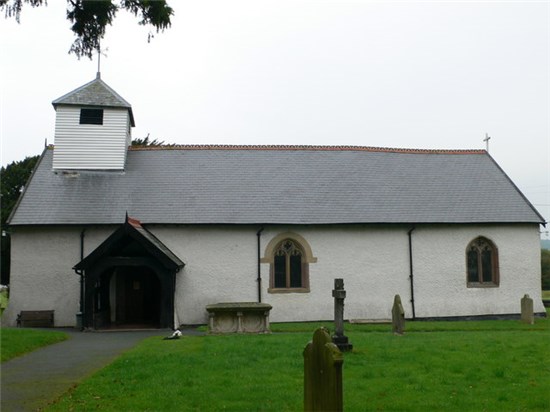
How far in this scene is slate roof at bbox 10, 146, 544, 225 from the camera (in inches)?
926

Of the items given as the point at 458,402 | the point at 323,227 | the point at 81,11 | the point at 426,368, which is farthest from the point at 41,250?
the point at 458,402

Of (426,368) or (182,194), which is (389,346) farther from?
(182,194)

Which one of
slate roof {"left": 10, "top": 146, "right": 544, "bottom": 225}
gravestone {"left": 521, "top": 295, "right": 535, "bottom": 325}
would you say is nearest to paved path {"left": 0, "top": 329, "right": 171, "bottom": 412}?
slate roof {"left": 10, "top": 146, "right": 544, "bottom": 225}

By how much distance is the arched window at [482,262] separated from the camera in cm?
2485

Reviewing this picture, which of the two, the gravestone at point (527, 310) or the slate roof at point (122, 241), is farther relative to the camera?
the gravestone at point (527, 310)

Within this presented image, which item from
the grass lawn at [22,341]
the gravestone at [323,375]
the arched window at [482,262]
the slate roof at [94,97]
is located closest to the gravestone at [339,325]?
the grass lawn at [22,341]

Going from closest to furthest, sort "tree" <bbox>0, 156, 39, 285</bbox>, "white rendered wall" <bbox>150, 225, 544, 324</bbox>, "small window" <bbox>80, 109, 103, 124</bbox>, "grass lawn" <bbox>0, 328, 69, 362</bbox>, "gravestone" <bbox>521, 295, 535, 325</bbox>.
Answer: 1. "grass lawn" <bbox>0, 328, 69, 362</bbox>
2. "gravestone" <bbox>521, 295, 535, 325</bbox>
3. "white rendered wall" <bbox>150, 225, 544, 324</bbox>
4. "small window" <bbox>80, 109, 103, 124</bbox>
5. "tree" <bbox>0, 156, 39, 285</bbox>

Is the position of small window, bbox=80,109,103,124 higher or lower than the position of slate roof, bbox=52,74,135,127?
lower

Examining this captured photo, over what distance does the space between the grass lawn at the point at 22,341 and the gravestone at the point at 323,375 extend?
376 inches

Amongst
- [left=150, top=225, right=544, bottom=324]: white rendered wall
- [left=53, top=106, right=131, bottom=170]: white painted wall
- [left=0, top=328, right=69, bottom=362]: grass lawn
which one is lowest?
[left=0, top=328, right=69, bottom=362]: grass lawn

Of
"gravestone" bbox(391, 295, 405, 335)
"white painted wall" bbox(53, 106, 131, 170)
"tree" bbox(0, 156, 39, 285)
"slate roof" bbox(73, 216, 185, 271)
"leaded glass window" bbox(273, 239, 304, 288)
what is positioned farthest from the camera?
"tree" bbox(0, 156, 39, 285)

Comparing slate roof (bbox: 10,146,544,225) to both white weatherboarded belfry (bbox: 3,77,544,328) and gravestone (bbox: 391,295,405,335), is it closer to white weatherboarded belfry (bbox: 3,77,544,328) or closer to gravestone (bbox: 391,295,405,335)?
white weatherboarded belfry (bbox: 3,77,544,328)

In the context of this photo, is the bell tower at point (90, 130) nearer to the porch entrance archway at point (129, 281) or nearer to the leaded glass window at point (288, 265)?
the porch entrance archway at point (129, 281)

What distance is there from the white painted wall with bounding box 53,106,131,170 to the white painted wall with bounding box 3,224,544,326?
11.8 ft
